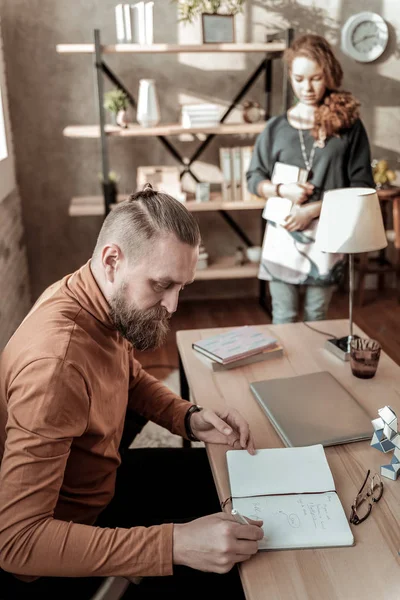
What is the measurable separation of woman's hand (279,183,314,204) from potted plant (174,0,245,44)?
1248mm

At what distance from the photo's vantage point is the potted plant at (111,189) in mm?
3443

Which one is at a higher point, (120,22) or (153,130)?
(120,22)

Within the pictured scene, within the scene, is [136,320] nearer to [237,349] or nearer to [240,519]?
[240,519]

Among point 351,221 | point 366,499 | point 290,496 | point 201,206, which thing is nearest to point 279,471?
point 290,496

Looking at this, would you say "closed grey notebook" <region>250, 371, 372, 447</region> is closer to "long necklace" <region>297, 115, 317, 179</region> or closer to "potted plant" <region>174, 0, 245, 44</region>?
"long necklace" <region>297, 115, 317, 179</region>

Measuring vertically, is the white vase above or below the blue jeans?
above

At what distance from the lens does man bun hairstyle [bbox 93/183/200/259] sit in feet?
4.03

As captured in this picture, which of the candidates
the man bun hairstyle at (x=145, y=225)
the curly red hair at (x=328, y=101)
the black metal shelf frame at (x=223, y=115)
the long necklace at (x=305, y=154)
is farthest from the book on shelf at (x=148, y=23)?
the man bun hairstyle at (x=145, y=225)

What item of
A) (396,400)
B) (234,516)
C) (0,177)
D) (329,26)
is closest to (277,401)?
(396,400)

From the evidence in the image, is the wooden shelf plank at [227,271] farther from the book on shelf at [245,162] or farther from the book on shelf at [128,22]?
the book on shelf at [128,22]

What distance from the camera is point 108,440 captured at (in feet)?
4.21

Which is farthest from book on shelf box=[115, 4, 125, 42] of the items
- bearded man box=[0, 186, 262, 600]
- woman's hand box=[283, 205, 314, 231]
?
bearded man box=[0, 186, 262, 600]

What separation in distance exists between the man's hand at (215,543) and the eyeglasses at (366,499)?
0.64 feet

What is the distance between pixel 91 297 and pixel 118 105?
2.47m
